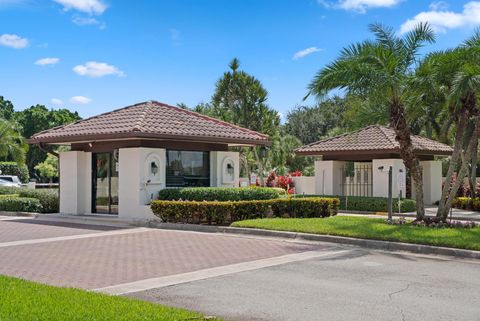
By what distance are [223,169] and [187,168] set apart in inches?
59.1

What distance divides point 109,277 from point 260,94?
34468 millimetres

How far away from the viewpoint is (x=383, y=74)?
48.9 feet

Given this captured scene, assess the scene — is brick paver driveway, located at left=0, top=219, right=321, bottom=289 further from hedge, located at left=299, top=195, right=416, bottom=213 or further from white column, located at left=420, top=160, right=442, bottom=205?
white column, located at left=420, top=160, right=442, bottom=205

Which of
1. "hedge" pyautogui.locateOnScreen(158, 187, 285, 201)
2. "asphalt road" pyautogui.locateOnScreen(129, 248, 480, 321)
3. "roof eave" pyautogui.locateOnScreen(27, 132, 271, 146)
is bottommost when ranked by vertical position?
"asphalt road" pyautogui.locateOnScreen(129, 248, 480, 321)

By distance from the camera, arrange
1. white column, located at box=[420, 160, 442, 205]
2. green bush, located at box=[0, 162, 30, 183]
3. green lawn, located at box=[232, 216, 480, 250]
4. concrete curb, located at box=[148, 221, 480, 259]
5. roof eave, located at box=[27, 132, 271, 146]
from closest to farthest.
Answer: concrete curb, located at box=[148, 221, 480, 259]
green lawn, located at box=[232, 216, 480, 250]
roof eave, located at box=[27, 132, 271, 146]
white column, located at box=[420, 160, 442, 205]
green bush, located at box=[0, 162, 30, 183]

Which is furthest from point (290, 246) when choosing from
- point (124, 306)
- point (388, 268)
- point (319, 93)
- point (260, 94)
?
point (260, 94)

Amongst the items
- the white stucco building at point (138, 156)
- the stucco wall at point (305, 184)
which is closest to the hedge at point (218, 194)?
the white stucco building at point (138, 156)

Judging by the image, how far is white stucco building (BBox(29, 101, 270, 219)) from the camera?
19.3 meters

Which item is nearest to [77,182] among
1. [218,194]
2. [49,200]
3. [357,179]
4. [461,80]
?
[49,200]

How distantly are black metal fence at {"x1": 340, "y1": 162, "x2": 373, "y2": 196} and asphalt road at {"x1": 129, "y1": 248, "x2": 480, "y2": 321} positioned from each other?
1661cm

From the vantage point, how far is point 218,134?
67.8 feet

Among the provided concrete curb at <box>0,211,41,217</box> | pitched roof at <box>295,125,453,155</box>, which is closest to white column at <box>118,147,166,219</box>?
concrete curb at <box>0,211,41,217</box>

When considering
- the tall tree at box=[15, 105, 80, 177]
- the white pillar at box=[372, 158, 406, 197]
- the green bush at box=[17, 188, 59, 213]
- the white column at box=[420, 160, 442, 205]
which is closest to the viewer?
the green bush at box=[17, 188, 59, 213]

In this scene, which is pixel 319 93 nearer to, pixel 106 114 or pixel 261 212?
pixel 261 212
